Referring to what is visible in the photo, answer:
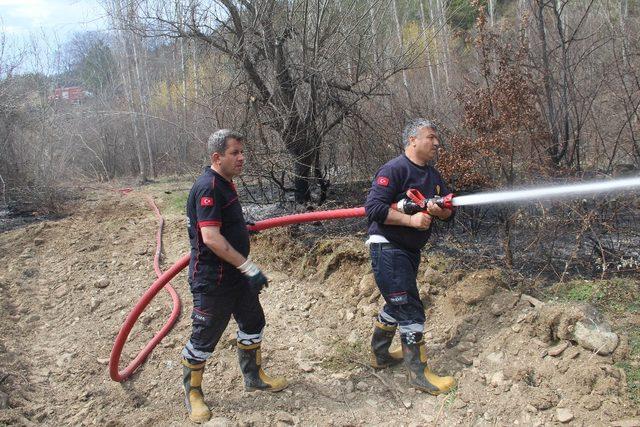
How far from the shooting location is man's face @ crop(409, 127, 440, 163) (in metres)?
3.52

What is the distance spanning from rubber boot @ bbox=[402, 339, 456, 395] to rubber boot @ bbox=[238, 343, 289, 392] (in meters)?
1.00

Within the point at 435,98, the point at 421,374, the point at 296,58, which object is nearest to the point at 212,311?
the point at 421,374

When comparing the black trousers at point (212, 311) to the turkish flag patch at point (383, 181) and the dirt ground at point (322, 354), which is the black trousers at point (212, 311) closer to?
the dirt ground at point (322, 354)

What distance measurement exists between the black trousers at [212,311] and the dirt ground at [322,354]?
1.65ft

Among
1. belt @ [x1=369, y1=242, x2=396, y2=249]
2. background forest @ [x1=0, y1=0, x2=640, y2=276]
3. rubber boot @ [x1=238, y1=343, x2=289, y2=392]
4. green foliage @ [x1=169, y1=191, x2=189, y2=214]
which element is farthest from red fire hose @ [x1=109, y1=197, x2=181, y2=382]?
green foliage @ [x1=169, y1=191, x2=189, y2=214]

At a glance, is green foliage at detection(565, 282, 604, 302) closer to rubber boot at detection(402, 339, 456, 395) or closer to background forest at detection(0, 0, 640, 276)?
background forest at detection(0, 0, 640, 276)

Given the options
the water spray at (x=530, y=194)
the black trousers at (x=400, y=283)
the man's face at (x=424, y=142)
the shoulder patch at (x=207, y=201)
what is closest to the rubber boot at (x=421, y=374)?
the black trousers at (x=400, y=283)

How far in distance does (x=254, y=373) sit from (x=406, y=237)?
159cm

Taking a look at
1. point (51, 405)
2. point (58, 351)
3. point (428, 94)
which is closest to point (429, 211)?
point (51, 405)

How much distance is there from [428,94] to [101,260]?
5772mm

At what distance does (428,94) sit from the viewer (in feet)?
27.1

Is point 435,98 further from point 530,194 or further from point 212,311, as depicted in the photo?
point 212,311

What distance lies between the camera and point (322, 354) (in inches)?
176

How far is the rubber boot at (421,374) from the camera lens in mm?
3646
